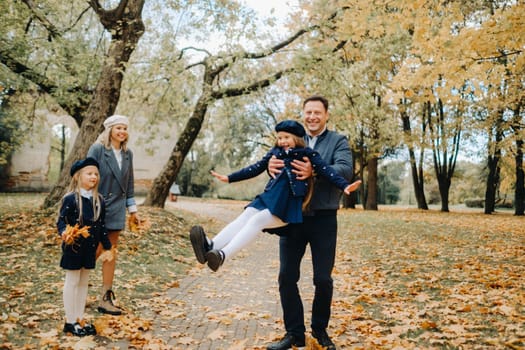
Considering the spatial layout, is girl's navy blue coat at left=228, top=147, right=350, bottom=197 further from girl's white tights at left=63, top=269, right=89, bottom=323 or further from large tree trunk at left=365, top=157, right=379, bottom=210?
large tree trunk at left=365, top=157, right=379, bottom=210

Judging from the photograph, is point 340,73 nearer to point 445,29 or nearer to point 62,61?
point 445,29

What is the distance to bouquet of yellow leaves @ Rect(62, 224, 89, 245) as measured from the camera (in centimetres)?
384

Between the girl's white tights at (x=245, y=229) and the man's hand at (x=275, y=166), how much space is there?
363mm

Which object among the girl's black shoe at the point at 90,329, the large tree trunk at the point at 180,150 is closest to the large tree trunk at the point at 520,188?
the large tree trunk at the point at 180,150

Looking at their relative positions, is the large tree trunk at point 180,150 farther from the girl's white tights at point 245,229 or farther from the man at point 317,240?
the girl's white tights at point 245,229

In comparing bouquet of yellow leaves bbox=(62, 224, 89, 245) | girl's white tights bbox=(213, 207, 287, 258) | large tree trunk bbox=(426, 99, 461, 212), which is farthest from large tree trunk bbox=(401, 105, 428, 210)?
bouquet of yellow leaves bbox=(62, 224, 89, 245)

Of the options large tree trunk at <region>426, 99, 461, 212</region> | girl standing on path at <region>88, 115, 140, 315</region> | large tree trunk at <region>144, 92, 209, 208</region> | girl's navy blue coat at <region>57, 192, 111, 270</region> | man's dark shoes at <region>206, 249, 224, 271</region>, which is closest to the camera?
man's dark shoes at <region>206, 249, 224, 271</region>

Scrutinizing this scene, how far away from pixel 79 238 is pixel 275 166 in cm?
202

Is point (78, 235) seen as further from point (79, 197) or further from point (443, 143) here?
point (443, 143)

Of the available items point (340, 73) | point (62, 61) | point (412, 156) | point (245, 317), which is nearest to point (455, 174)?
point (412, 156)

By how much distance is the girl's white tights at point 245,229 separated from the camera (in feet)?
11.5

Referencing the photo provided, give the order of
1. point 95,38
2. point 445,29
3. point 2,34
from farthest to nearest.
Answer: point 95,38, point 2,34, point 445,29

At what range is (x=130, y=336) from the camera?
4.18m

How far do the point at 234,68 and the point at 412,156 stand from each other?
16791 millimetres
